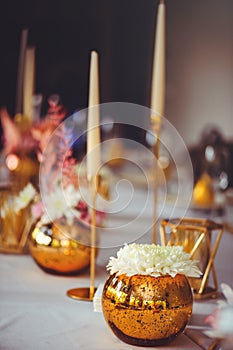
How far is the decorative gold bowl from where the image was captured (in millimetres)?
1226

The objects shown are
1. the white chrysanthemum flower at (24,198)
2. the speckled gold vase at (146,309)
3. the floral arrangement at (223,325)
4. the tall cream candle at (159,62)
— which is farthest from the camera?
the white chrysanthemum flower at (24,198)

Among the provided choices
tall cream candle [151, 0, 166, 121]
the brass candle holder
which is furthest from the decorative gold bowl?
tall cream candle [151, 0, 166, 121]

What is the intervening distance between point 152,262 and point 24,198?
0.73m

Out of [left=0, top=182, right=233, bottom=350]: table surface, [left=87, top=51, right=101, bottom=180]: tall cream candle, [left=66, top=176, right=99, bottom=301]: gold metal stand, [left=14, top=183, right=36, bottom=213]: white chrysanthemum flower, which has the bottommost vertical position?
[left=0, top=182, right=233, bottom=350]: table surface

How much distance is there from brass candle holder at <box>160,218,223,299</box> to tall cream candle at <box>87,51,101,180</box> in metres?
0.19

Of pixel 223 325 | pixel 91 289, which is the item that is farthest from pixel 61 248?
pixel 223 325

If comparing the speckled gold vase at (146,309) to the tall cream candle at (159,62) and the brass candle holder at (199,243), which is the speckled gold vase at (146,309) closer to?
the brass candle holder at (199,243)

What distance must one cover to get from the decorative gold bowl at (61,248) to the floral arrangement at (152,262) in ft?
1.19

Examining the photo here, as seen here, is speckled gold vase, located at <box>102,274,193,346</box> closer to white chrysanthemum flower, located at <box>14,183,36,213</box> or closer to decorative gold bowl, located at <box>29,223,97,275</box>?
decorative gold bowl, located at <box>29,223,97,275</box>

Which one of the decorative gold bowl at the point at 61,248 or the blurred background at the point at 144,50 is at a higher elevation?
the blurred background at the point at 144,50

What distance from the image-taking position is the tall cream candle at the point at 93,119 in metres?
1.07

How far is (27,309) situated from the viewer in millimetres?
1015

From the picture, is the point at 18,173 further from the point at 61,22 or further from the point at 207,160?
the point at 61,22

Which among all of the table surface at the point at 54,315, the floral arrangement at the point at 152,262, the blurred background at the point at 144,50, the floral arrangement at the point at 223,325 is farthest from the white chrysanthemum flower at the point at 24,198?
the blurred background at the point at 144,50
